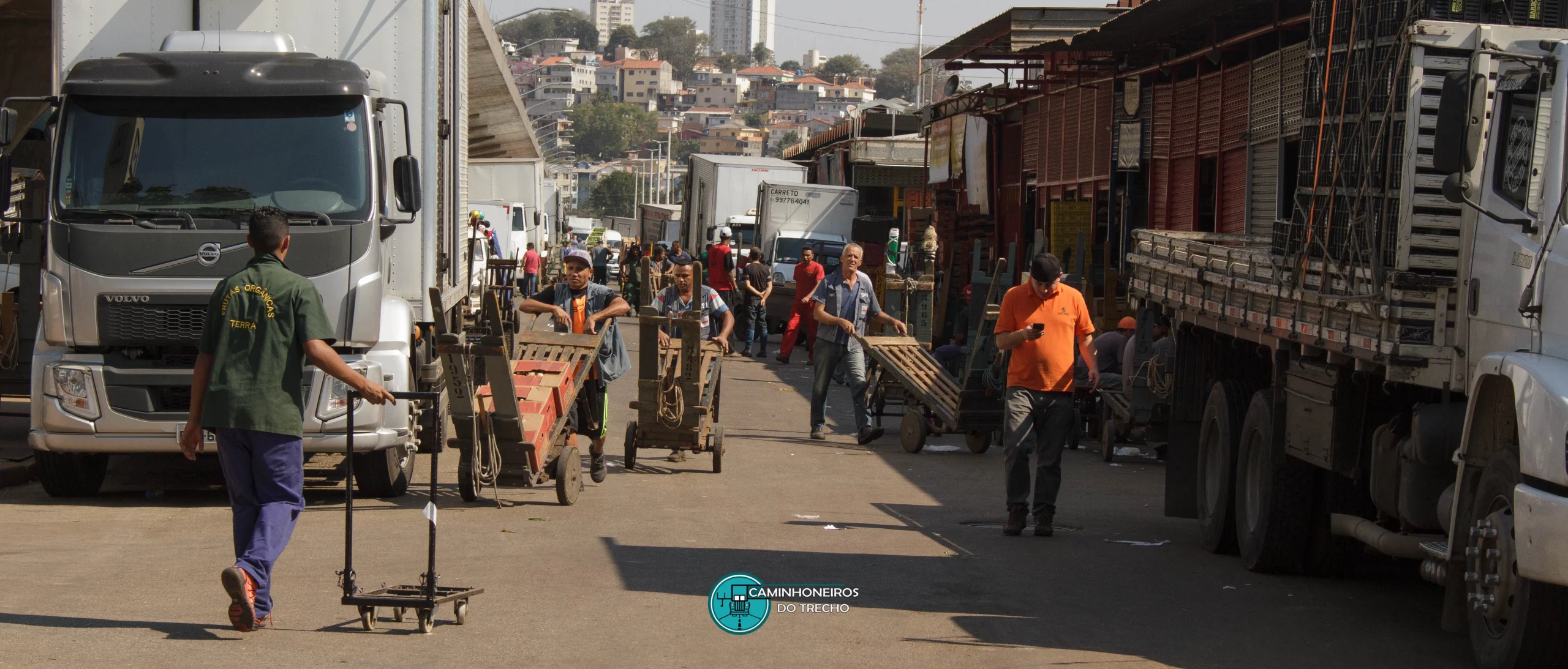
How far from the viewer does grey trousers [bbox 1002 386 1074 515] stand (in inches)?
410

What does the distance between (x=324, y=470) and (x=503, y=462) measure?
2.47 metres

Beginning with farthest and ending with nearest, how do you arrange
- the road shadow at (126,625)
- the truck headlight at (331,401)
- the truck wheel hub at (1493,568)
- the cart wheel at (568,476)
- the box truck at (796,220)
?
the box truck at (796,220) < the cart wheel at (568,476) < the truck headlight at (331,401) < the road shadow at (126,625) < the truck wheel hub at (1493,568)

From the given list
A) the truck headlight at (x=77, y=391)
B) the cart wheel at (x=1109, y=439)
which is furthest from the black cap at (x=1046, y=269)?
the truck headlight at (x=77, y=391)

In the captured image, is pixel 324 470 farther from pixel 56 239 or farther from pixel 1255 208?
pixel 1255 208

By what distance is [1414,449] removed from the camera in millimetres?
7293

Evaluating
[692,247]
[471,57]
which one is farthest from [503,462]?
[692,247]

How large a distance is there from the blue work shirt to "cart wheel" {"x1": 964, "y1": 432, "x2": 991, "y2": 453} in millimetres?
1411

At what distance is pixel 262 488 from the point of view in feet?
23.1

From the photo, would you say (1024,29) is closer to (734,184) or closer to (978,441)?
(978,441)

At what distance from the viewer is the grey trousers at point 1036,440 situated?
1042 cm

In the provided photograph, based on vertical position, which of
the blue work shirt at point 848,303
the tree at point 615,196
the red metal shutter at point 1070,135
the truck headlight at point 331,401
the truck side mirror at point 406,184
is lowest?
the tree at point 615,196

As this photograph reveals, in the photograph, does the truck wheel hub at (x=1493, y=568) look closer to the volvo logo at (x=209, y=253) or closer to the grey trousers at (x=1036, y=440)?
the grey trousers at (x=1036, y=440)

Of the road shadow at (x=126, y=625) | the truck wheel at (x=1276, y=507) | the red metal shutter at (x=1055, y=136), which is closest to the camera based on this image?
the road shadow at (x=126, y=625)
